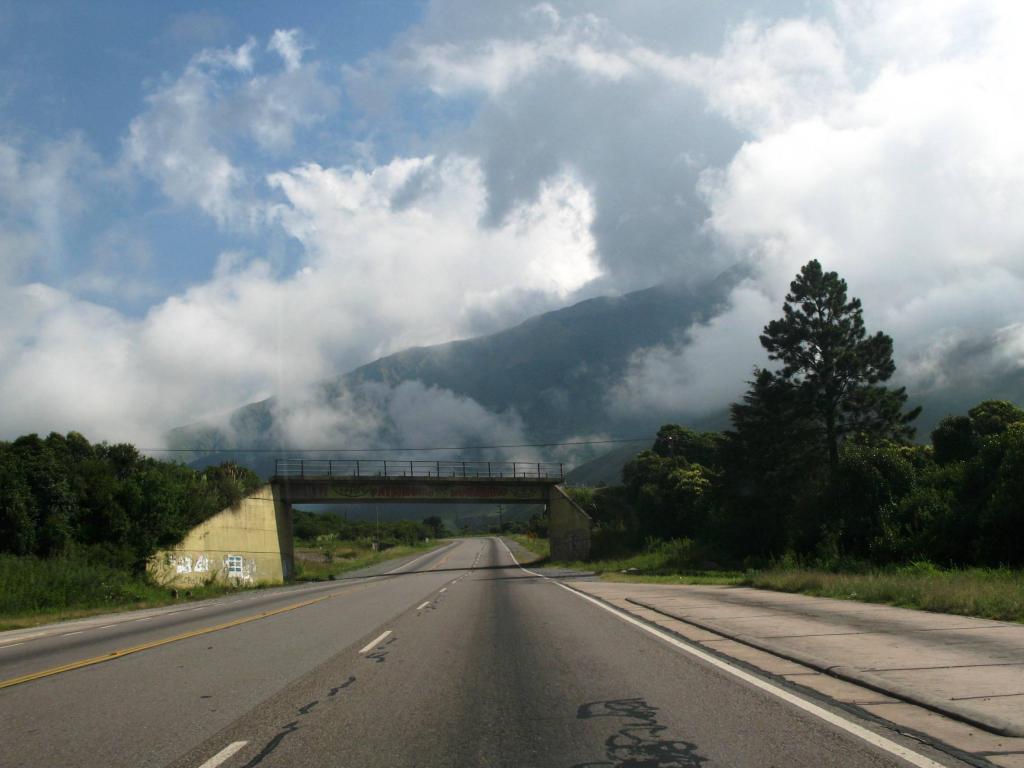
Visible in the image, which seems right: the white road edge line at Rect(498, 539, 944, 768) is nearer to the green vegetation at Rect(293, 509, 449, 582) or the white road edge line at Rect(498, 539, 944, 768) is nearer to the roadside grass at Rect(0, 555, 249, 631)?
the roadside grass at Rect(0, 555, 249, 631)

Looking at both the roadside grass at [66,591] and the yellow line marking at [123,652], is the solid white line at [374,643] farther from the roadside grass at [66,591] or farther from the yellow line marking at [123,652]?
the roadside grass at [66,591]

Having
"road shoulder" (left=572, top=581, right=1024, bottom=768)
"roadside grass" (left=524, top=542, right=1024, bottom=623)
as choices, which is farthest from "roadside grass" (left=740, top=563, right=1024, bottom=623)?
"road shoulder" (left=572, top=581, right=1024, bottom=768)

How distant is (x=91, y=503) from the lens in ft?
123

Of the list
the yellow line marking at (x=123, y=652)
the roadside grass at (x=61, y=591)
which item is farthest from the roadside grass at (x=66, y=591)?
the yellow line marking at (x=123, y=652)

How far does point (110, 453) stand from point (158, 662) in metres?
34.8

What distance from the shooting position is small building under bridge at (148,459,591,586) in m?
51.6

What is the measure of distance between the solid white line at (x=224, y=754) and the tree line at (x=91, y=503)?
31.6 meters

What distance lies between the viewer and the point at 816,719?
7141 mm

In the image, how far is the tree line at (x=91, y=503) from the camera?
33812 mm

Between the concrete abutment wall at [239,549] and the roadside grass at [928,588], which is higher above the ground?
the concrete abutment wall at [239,549]

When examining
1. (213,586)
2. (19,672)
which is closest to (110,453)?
(213,586)

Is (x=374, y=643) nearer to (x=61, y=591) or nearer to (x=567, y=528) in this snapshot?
(x=61, y=591)

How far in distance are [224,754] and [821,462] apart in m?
46.8

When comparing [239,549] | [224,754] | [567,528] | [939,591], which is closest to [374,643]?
[224,754]
